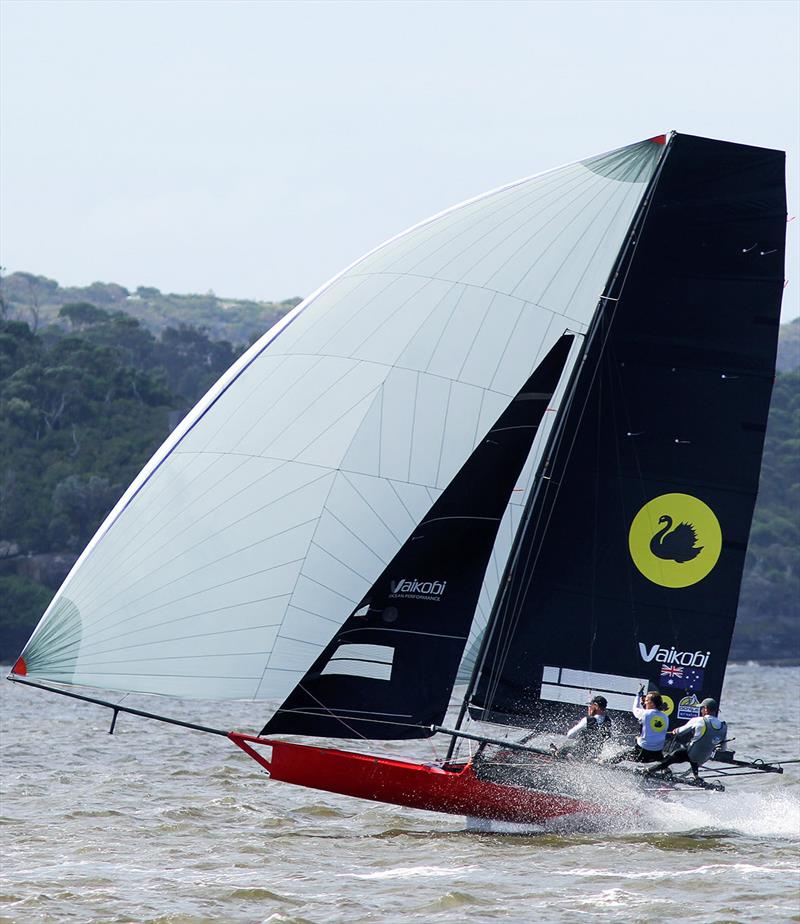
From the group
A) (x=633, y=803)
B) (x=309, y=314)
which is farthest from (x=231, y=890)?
(x=309, y=314)

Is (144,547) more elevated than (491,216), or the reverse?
(491,216)

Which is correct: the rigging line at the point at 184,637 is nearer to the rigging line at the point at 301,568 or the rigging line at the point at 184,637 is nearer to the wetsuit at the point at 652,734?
the rigging line at the point at 301,568

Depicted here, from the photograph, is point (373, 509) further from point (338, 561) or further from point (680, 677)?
point (680, 677)

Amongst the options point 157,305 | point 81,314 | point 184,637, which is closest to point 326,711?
point 184,637

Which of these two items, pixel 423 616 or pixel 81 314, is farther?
pixel 81 314

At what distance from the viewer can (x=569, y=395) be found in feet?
40.1

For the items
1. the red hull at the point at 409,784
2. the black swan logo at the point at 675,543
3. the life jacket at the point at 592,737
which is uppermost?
the black swan logo at the point at 675,543

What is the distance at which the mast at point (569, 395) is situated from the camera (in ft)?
39.9

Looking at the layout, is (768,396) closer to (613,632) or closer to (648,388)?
(648,388)

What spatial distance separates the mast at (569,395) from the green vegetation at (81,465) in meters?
A: 35.7

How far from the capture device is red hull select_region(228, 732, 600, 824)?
37.3ft

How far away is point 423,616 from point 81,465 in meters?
42.7

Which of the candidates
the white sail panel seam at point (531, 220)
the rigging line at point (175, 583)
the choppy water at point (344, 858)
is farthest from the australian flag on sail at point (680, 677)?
the white sail panel seam at point (531, 220)

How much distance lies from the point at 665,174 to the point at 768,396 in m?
1.82
